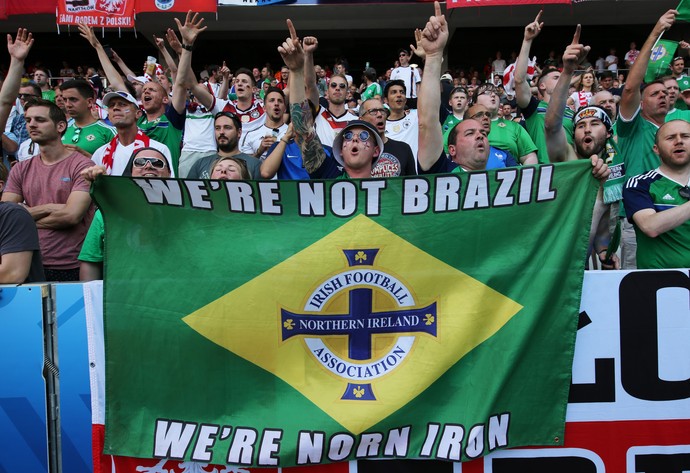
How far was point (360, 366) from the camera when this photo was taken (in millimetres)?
3096

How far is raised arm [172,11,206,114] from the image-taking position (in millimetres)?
5680

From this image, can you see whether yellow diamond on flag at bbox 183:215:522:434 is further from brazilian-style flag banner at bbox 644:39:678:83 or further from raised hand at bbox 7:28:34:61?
brazilian-style flag banner at bbox 644:39:678:83

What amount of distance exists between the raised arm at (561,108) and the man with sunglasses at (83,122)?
154 inches

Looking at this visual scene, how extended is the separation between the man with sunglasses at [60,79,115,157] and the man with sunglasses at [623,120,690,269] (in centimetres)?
449

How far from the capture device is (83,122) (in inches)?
243

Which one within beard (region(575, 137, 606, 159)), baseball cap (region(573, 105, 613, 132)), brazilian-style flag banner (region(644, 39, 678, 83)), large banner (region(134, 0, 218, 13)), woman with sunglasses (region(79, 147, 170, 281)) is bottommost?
woman with sunglasses (region(79, 147, 170, 281))

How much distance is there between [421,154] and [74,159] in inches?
97.5

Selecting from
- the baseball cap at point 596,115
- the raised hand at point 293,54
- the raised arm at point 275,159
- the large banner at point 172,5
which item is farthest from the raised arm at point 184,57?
the large banner at point 172,5

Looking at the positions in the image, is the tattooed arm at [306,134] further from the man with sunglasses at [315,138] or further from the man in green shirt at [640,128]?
the man in green shirt at [640,128]

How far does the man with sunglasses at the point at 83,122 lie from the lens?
5.84 meters

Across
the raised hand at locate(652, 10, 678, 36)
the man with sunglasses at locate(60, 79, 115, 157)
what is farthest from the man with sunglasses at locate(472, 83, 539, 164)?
the man with sunglasses at locate(60, 79, 115, 157)

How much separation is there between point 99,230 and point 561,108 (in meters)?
3.05

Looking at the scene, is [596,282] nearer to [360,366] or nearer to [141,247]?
[360,366]

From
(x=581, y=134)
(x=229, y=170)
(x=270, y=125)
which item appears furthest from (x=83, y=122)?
(x=581, y=134)
